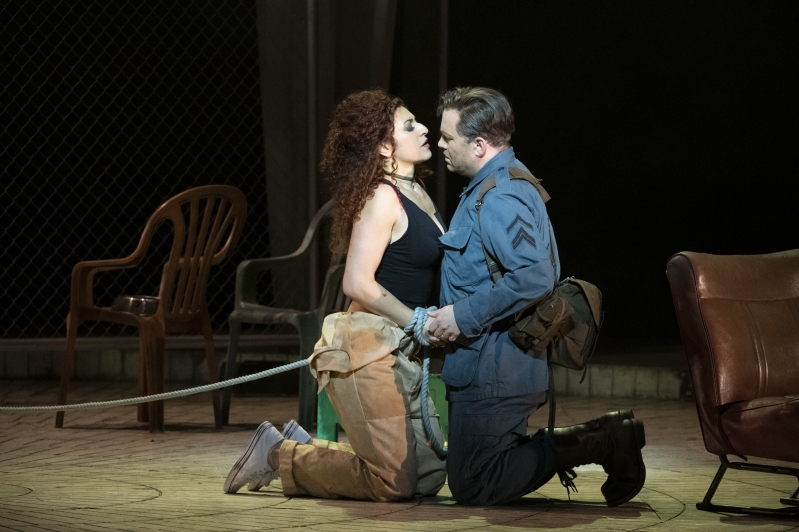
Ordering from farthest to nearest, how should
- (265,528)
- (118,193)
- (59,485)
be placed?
1. (118,193)
2. (59,485)
3. (265,528)

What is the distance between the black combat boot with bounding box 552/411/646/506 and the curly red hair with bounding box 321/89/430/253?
1.03 metres

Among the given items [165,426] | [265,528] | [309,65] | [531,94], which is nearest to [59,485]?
[265,528]

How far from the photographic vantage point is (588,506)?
3.96 m

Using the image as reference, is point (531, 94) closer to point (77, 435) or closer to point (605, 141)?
point (605, 141)

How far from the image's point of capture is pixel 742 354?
12.7ft

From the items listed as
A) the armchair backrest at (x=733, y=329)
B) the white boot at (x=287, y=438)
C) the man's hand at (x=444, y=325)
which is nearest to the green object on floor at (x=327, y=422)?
the white boot at (x=287, y=438)

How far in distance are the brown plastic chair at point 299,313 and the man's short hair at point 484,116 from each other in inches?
79.7

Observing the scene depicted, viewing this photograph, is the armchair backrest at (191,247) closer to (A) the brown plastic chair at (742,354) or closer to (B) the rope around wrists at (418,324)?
(B) the rope around wrists at (418,324)

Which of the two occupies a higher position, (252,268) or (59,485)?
(252,268)

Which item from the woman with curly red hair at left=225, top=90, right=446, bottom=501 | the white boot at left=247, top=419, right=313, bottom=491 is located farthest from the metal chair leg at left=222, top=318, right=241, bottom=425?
the woman with curly red hair at left=225, top=90, right=446, bottom=501

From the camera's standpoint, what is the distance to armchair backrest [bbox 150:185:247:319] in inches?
225

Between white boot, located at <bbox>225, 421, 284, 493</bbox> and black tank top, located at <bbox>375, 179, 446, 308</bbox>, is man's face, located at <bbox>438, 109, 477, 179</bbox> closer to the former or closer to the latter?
black tank top, located at <bbox>375, 179, 446, 308</bbox>

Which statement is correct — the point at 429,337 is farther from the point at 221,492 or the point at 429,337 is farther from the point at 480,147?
the point at 221,492

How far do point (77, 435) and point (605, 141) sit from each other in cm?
560
